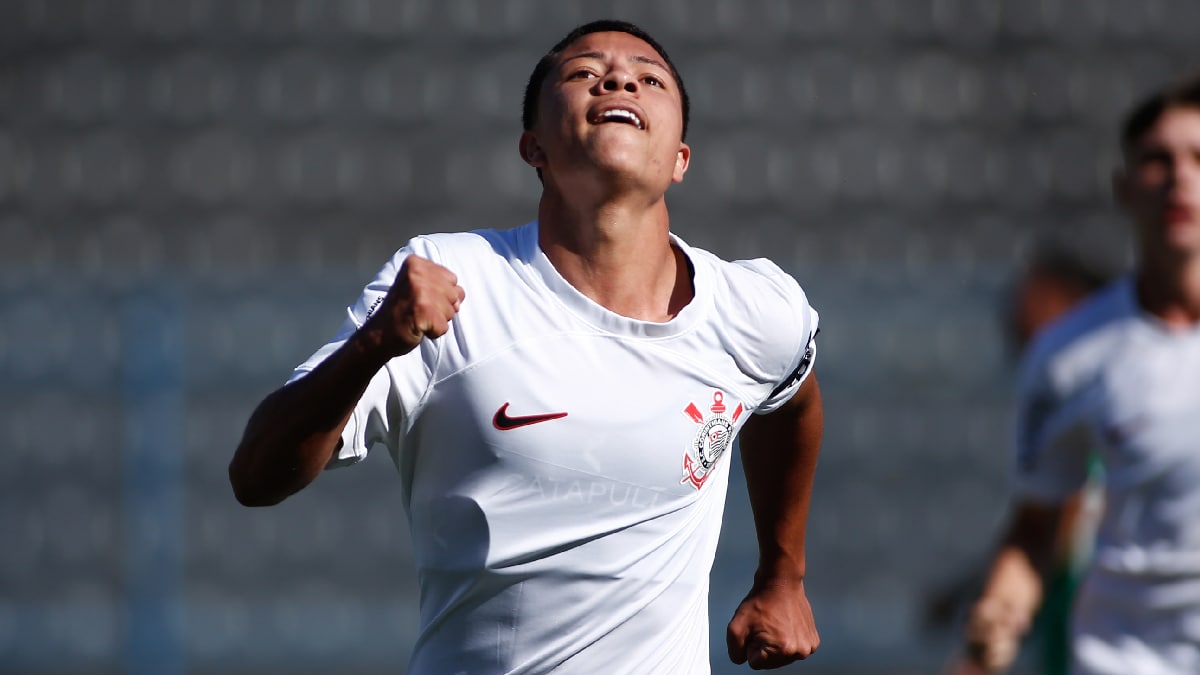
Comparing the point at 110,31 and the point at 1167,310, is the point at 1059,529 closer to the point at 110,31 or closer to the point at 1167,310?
the point at 1167,310

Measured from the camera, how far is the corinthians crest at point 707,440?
299 centimetres

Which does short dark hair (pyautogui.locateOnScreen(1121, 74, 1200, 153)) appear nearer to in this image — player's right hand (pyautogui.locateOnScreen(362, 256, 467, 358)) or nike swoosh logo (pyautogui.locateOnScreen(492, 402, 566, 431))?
nike swoosh logo (pyautogui.locateOnScreen(492, 402, 566, 431))

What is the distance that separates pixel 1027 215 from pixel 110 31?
4.42m

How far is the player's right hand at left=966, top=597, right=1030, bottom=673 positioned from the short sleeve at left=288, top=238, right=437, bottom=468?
116 cm

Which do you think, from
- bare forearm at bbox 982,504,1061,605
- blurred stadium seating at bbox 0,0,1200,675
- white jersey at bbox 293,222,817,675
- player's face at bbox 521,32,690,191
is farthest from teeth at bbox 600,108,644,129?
blurred stadium seating at bbox 0,0,1200,675

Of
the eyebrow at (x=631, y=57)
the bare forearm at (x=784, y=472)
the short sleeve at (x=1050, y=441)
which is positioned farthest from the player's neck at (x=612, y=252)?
the short sleeve at (x=1050, y=441)

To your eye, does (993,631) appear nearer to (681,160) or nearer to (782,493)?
(782,493)

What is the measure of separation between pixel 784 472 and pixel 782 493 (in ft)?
0.14

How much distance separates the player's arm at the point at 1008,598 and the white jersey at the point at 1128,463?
0.10 metres

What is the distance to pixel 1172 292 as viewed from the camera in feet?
10.5

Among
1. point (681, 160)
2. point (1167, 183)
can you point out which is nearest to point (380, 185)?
point (681, 160)

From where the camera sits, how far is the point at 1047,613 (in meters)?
3.98

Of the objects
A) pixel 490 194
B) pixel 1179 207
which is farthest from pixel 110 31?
pixel 1179 207

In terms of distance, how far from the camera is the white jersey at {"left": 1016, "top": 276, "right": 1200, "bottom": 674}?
10.2 feet
